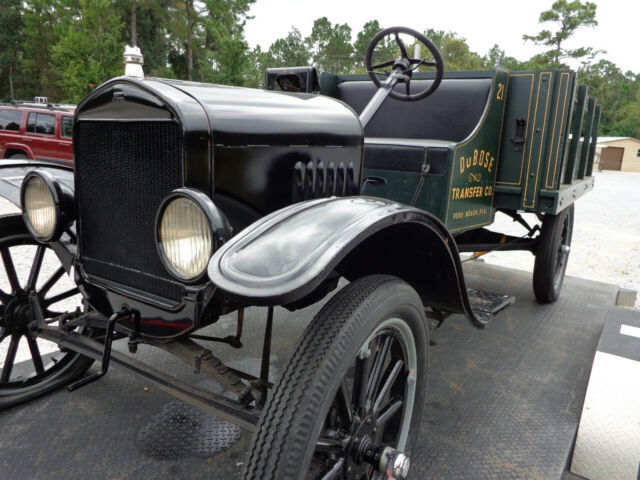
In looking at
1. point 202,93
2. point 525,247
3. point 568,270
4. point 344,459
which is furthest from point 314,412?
point 568,270

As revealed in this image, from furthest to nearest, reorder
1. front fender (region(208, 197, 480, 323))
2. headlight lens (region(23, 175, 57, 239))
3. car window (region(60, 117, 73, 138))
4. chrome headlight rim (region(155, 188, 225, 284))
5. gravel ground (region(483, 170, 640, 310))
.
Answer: car window (region(60, 117, 73, 138)), gravel ground (region(483, 170, 640, 310)), headlight lens (region(23, 175, 57, 239)), chrome headlight rim (region(155, 188, 225, 284)), front fender (region(208, 197, 480, 323))

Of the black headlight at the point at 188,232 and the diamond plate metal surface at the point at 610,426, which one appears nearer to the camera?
the black headlight at the point at 188,232

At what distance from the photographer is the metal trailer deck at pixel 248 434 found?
1.78 m

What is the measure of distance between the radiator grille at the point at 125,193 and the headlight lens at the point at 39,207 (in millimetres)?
95

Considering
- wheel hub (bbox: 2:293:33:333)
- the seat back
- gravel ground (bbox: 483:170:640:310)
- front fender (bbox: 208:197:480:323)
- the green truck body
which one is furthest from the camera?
gravel ground (bbox: 483:170:640:310)

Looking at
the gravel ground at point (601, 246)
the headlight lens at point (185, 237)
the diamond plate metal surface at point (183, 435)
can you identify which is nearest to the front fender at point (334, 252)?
the headlight lens at point (185, 237)

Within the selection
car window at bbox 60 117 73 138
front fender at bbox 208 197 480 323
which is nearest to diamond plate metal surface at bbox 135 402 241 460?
front fender at bbox 208 197 480 323

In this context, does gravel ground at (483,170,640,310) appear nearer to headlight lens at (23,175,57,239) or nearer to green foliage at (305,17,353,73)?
headlight lens at (23,175,57,239)

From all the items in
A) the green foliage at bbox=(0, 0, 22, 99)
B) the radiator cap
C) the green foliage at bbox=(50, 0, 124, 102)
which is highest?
the green foliage at bbox=(0, 0, 22, 99)

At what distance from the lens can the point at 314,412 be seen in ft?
3.70

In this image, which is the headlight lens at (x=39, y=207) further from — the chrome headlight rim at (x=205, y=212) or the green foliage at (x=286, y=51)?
the green foliage at (x=286, y=51)

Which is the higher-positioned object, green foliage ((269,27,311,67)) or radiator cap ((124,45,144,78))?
green foliage ((269,27,311,67))

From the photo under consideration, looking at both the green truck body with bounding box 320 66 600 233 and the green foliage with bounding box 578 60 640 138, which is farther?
the green foliage with bounding box 578 60 640 138

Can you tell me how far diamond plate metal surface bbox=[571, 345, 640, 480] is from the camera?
1.88 m
